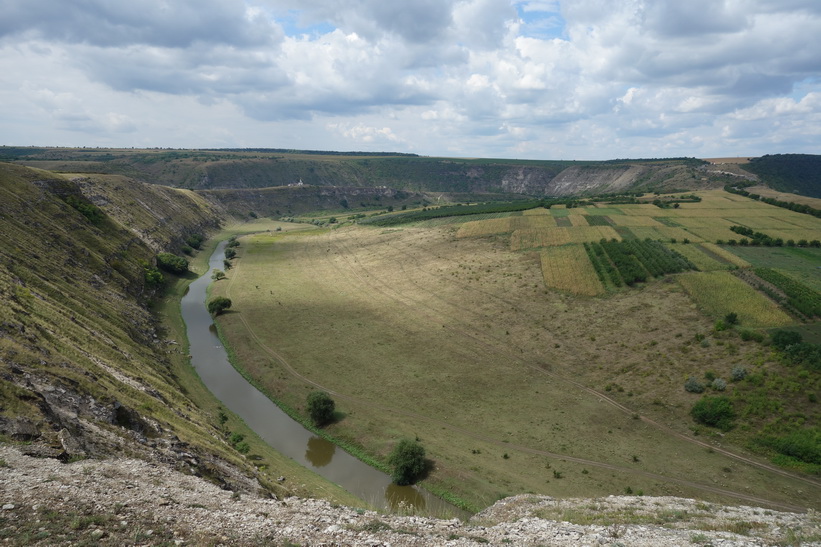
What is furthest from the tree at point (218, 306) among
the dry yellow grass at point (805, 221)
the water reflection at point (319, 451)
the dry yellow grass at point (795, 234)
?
the dry yellow grass at point (805, 221)

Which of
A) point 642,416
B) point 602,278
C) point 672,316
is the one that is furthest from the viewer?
point 602,278

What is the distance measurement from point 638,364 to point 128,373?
186ft

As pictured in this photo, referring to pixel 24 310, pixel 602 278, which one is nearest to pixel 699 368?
pixel 602 278

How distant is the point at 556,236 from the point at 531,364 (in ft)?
180

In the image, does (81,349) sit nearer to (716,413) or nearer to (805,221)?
(716,413)

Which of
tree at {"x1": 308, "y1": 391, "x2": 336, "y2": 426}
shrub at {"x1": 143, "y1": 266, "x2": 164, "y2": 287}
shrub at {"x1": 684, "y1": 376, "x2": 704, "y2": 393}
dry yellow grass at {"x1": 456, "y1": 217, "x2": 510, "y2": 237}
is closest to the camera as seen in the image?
tree at {"x1": 308, "y1": 391, "x2": 336, "y2": 426}

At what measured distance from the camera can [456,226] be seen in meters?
129

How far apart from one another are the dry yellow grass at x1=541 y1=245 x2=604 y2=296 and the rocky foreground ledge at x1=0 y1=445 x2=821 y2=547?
50162 mm

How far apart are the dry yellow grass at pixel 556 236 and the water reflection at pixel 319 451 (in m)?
67.6

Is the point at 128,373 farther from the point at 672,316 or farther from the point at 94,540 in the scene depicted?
the point at 672,316

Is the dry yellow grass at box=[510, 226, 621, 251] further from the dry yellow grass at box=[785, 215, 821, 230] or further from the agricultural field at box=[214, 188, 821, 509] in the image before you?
the dry yellow grass at box=[785, 215, 821, 230]

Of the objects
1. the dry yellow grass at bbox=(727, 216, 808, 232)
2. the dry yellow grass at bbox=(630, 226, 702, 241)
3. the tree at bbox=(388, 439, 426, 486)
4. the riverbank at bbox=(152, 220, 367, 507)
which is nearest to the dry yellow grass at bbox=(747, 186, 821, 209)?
the dry yellow grass at bbox=(727, 216, 808, 232)

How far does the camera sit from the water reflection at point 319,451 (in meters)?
41.8

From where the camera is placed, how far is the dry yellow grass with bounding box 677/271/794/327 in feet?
192
